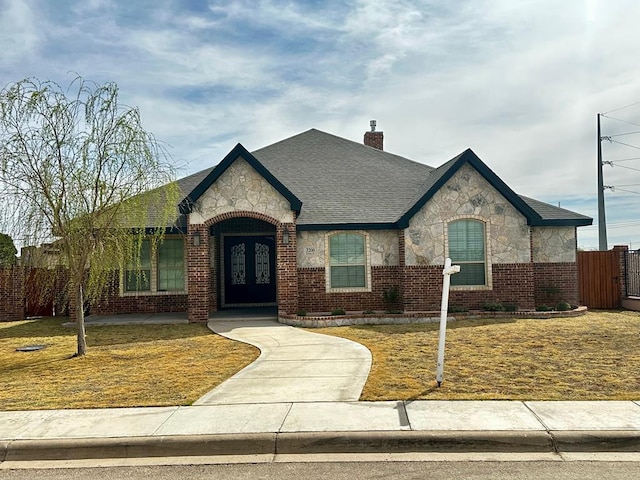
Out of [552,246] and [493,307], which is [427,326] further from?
[552,246]

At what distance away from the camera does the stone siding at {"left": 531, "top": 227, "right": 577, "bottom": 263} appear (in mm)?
16281

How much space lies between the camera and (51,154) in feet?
31.1

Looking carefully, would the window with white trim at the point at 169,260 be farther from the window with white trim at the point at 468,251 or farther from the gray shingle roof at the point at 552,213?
the gray shingle roof at the point at 552,213

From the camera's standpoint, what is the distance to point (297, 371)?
847 centimetres

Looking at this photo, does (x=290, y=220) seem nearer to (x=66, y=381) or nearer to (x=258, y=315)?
(x=258, y=315)

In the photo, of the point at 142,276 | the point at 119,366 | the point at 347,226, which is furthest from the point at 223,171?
the point at 119,366

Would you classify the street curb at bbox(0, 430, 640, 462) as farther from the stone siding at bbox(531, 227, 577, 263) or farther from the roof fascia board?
the stone siding at bbox(531, 227, 577, 263)

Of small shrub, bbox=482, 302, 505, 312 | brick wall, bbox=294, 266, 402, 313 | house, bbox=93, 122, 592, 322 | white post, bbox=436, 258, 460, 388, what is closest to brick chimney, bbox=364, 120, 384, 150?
house, bbox=93, 122, 592, 322

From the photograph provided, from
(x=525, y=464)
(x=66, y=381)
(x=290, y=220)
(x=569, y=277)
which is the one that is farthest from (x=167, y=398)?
(x=569, y=277)

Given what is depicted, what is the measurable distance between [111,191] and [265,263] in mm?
9162

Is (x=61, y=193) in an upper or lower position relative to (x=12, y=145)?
lower

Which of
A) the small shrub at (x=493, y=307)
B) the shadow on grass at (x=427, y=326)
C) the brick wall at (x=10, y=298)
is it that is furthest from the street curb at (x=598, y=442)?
the brick wall at (x=10, y=298)

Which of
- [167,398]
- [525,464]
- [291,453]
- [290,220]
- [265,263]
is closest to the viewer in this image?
[525,464]

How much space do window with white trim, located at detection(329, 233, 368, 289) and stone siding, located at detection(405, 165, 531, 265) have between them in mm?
1443
